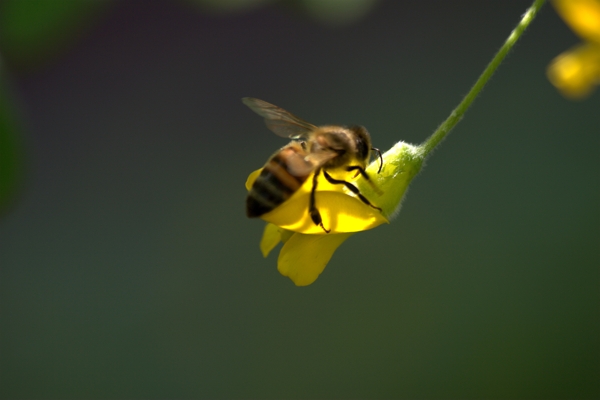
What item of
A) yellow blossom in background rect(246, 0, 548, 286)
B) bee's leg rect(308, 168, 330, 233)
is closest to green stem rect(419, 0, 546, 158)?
yellow blossom in background rect(246, 0, 548, 286)

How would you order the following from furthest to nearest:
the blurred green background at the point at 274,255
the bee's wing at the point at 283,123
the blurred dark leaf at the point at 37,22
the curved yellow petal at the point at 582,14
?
1. the blurred green background at the point at 274,255
2. the bee's wing at the point at 283,123
3. the blurred dark leaf at the point at 37,22
4. the curved yellow petal at the point at 582,14

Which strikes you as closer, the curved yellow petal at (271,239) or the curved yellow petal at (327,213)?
the curved yellow petal at (327,213)

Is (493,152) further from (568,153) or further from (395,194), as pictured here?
(395,194)

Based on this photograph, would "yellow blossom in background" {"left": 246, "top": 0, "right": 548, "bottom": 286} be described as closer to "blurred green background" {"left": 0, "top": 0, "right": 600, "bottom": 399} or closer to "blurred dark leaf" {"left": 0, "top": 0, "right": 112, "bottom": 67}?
"blurred dark leaf" {"left": 0, "top": 0, "right": 112, "bottom": 67}

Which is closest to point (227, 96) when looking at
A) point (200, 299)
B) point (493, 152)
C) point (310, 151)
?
point (200, 299)

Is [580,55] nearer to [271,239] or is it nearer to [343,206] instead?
[343,206]

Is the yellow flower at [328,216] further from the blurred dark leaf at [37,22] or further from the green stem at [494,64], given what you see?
the blurred dark leaf at [37,22]

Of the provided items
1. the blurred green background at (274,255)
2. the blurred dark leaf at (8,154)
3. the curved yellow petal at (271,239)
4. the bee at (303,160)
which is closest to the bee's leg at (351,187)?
the bee at (303,160)
